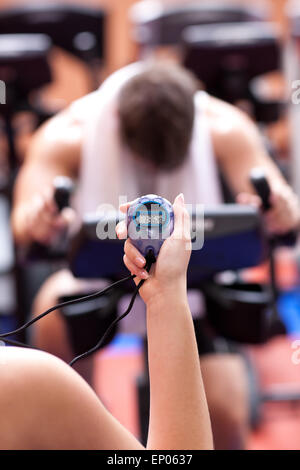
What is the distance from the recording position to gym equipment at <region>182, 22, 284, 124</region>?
6.86 ft

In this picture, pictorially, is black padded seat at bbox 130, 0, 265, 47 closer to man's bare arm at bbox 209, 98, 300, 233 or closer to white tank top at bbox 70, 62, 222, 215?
man's bare arm at bbox 209, 98, 300, 233

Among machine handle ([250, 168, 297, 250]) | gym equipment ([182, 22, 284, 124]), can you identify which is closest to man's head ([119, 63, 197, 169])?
machine handle ([250, 168, 297, 250])

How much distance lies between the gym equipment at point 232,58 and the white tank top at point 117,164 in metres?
0.83

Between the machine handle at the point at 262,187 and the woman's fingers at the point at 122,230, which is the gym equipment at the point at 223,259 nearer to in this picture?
the machine handle at the point at 262,187

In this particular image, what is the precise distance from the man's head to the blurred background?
0.60 metres

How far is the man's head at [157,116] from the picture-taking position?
1151 millimetres

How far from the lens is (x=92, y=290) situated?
137 centimetres

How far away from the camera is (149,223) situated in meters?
0.60

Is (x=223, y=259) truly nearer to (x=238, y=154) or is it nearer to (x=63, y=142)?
(x=238, y=154)

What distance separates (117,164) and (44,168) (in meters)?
0.29

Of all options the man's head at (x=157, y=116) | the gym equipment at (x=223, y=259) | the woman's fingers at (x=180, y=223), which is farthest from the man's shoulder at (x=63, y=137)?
the woman's fingers at (x=180, y=223)

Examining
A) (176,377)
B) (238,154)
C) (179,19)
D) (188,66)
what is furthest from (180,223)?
(179,19)

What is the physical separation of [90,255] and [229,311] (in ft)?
1.08

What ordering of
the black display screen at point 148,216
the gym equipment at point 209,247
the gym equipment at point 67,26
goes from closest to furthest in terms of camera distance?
1. the black display screen at point 148,216
2. the gym equipment at point 209,247
3. the gym equipment at point 67,26
